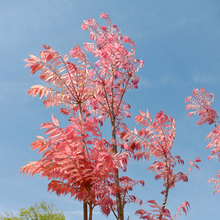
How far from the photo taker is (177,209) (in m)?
2.94

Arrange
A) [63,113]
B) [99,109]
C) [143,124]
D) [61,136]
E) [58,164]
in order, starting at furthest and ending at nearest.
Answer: [99,109] → [63,113] → [143,124] → [58,164] → [61,136]

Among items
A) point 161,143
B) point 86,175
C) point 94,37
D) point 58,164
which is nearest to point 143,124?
point 161,143

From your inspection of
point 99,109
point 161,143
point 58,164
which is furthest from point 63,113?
point 161,143

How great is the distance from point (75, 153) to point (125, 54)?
2030 millimetres

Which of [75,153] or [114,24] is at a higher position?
[114,24]

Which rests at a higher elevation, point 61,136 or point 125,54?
point 125,54

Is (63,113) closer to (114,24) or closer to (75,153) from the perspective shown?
(75,153)

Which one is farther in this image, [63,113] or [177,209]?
[63,113]

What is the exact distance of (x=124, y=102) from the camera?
4141 millimetres

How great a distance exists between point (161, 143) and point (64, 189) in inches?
57.2

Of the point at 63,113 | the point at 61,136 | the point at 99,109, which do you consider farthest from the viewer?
the point at 99,109

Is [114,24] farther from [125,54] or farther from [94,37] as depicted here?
[125,54]

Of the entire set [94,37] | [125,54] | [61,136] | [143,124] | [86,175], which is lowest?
[86,175]

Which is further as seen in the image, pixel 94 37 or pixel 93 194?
pixel 94 37
